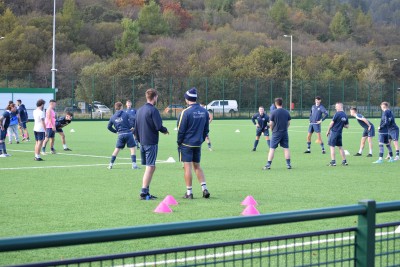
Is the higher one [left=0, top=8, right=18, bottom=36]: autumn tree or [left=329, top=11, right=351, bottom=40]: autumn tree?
[left=329, top=11, right=351, bottom=40]: autumn tree

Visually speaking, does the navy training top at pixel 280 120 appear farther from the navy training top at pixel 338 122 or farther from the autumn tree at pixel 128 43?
the autumn tree at pixel 128 43

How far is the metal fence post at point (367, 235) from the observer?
14.9ft

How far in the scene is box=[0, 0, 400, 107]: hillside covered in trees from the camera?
84.2 m

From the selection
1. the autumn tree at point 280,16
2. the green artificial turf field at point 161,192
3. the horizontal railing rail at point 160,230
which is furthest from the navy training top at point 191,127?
the autumn tree at point 280,16

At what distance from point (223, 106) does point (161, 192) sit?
52.7 meters

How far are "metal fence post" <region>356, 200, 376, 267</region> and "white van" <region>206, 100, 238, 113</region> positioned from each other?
204 ft

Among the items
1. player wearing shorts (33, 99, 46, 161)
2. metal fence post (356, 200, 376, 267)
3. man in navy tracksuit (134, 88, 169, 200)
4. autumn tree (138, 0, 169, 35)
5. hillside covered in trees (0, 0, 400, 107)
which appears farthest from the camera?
autumn tree (138, 0, 169, 35)

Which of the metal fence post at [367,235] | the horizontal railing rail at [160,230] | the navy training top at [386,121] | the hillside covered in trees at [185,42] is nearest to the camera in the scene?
the horizontal railing rail at [160,230]

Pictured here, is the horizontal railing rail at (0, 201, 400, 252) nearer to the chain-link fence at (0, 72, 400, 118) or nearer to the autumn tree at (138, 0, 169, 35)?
the chain-link fence at (0, 72, 400, 118)

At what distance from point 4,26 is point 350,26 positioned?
6837 cm

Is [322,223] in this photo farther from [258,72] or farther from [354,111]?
[258,72]

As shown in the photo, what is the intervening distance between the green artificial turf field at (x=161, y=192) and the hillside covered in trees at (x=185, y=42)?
47.3 metres

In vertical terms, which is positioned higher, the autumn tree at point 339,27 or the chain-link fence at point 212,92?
the autumn tree at point 339,27

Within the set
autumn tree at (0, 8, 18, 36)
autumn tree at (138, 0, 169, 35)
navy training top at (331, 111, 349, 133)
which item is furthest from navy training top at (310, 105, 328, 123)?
autumn tree at (138, 0, 169, 35)
